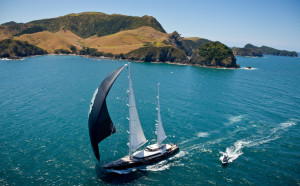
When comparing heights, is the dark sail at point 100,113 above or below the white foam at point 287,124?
above

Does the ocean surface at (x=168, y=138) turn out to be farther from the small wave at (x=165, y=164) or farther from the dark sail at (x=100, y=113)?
the dark sail at (x=100, y=113)

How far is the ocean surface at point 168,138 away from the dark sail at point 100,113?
742cm

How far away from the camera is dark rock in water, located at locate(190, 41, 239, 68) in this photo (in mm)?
170250

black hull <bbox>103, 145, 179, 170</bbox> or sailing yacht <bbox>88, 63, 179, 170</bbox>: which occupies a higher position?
sailing yacht <bbox>88, 63, 179, 170</bbox>

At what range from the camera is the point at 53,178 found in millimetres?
32469

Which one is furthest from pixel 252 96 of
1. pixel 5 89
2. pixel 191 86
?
pixel 5 89

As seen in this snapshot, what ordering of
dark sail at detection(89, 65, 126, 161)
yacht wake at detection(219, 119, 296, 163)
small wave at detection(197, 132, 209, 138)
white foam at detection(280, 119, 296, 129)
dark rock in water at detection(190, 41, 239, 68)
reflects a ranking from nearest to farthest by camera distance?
1. dark sail at detection(89, 65, 126, 161)
2. yacht wake at detection(219, 119, 296, 163)
3. small wave at detection(197, 132, 209, 138)
4. white foam at detection(280, 119, 296, 129)
5. dark rock in water at detection(190, 41, 239, 68)

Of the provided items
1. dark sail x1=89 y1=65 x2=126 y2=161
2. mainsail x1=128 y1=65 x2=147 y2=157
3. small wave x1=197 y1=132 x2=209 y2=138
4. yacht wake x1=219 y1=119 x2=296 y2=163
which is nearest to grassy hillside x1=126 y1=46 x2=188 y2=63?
yacht wake x1=219 y1=119 x2=296 y2=163

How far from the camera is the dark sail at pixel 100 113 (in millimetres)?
30078

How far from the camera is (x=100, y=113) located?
3084 centimetres

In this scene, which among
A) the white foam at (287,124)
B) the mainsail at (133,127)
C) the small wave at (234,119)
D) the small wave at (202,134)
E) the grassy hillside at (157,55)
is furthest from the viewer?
the grassy hillside at (157,55)

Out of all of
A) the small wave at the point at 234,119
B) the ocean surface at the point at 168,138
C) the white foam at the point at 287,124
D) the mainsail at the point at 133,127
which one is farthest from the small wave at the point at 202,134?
the white foam at the point at 287,124

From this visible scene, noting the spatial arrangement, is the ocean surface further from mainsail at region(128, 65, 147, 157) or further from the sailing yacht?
mainsail at region(128, 65, 147, 157)

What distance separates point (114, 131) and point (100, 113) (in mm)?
5387
